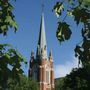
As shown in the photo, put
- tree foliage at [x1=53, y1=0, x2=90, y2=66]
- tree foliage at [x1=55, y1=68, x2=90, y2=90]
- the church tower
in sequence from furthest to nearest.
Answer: the church tower → tree foliage at [x1=55, y1=68, x2=90, y2=90] → tree foliage at [x1=53, y1=0, x2=90, y2=66]

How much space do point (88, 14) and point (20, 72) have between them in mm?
1574

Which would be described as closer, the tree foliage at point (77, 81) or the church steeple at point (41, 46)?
the tree foliage at point (77, 81)

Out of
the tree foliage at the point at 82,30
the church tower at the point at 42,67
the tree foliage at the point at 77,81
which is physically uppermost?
the church tower at the point at 42,67

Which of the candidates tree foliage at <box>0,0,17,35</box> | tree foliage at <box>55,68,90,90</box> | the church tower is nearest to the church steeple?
the church tower

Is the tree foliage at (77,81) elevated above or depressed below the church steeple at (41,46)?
below

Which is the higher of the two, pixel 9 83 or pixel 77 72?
pixel 77 72

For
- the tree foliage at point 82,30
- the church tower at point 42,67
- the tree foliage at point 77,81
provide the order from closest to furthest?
the tree foliage at point 82,30 → the tree foliage at point 77,81 → the church tower at point 42,67

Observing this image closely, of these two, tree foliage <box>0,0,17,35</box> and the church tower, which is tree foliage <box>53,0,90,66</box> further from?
the church tower

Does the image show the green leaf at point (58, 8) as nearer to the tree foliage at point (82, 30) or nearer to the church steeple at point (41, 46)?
the tree foliage at point (82, 30)

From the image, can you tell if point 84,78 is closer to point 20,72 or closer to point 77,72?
point 77,72

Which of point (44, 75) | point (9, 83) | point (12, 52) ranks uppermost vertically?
point (44, 75)

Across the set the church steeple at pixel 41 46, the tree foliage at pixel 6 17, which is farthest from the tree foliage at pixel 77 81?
the church steeple at pixel 41 46

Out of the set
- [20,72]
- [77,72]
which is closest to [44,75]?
[77,72]

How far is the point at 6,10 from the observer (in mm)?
5699
